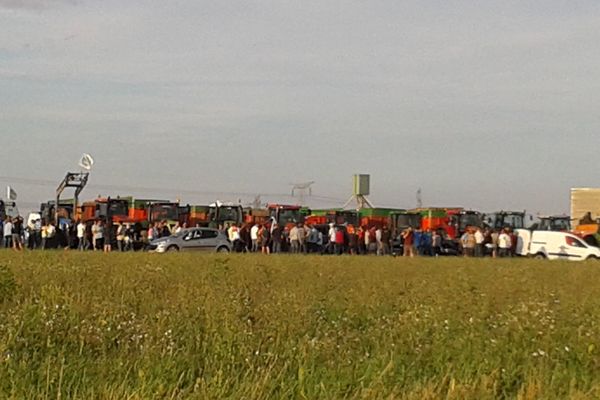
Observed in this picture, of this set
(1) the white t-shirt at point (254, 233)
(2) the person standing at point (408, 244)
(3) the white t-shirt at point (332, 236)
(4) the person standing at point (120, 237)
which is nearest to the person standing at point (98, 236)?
(4) the person standing at point (120, 237)

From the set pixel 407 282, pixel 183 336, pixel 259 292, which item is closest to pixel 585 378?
pixel 183 336

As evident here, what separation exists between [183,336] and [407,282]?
394 inches

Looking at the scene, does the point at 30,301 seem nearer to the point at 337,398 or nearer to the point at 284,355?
the point at 284,355

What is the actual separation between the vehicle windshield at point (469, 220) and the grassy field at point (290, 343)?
123 feet

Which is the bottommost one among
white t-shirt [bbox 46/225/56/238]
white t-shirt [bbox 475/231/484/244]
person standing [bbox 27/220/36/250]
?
person standing [bbox 27/220/36/250]

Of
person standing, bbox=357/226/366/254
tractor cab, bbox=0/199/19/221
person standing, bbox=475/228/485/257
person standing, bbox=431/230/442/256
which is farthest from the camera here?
tractor cab, bbox=0/199/19/221

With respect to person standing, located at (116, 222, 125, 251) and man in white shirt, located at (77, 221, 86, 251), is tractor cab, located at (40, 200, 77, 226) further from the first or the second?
man in white shirt, located at (77, 221, 86, 251)

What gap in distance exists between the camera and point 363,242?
4903cm

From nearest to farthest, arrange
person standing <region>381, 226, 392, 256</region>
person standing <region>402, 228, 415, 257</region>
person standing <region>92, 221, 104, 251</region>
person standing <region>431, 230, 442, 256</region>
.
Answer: person standing <region>92, 221, 104, 251</region> → person standing <region>402, 228, 415, 257</region> → person standing <region>431, 230, 442, 256</region> → person standing <region>381, 226, 392, 256</region>

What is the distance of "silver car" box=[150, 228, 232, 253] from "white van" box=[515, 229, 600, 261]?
515 inches

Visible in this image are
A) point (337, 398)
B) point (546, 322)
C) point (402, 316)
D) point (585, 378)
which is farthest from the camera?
point (402, 316)

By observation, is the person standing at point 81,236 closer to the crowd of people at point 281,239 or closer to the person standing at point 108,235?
the crowd of people at point 281,239

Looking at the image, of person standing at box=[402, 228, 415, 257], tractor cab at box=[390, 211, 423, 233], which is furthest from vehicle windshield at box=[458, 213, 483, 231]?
person standing at box=[402, 228, 415, 257]

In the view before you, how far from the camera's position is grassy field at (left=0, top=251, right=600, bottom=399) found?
31.4 ft
